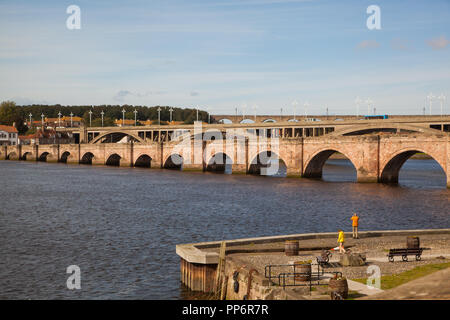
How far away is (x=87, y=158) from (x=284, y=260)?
12268cm

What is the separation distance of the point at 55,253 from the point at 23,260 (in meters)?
2.05

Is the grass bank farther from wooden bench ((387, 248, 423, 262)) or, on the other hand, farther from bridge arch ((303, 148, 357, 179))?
bridge arch ((303, 148, 357, 179))

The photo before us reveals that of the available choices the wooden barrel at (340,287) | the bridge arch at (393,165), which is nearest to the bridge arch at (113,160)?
the bridge arch at (393,165)

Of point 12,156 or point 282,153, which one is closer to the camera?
point 282,153

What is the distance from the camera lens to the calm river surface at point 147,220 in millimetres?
24672

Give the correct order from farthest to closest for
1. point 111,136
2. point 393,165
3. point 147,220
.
→ point 111,136 → point 393,165 → point 147,220

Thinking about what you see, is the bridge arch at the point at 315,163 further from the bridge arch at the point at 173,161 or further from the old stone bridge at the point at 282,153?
the bridge arch at the point at 173,161

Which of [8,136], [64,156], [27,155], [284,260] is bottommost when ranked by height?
[284,260]

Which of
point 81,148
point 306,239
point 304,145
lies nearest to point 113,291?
point 306,239

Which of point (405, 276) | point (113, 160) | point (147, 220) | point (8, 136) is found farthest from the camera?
point (8, 136)

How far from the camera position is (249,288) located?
18.9 meters

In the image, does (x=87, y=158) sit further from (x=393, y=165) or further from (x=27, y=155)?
(x=393, y=165)

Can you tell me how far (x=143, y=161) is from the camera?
12006cm

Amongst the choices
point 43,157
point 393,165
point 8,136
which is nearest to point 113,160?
point 43,157
